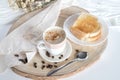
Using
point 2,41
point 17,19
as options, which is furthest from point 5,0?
point 2,41

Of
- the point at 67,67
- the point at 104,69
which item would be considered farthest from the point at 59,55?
the point at 104,69

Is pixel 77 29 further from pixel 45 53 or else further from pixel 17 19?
pixel 17 19

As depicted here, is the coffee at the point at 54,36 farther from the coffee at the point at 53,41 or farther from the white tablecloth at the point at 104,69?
the white tablecloth at the point at 104,69

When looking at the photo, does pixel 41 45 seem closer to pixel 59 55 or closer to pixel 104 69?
pixel 59 55

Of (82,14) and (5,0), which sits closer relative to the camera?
(82,14)

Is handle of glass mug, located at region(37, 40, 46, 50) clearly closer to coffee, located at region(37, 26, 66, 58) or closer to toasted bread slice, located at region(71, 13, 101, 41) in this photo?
coffee, located at region(37, 26, 66, 58)

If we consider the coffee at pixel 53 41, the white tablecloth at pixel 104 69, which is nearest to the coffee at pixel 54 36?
the coffee at pixel 53 41
